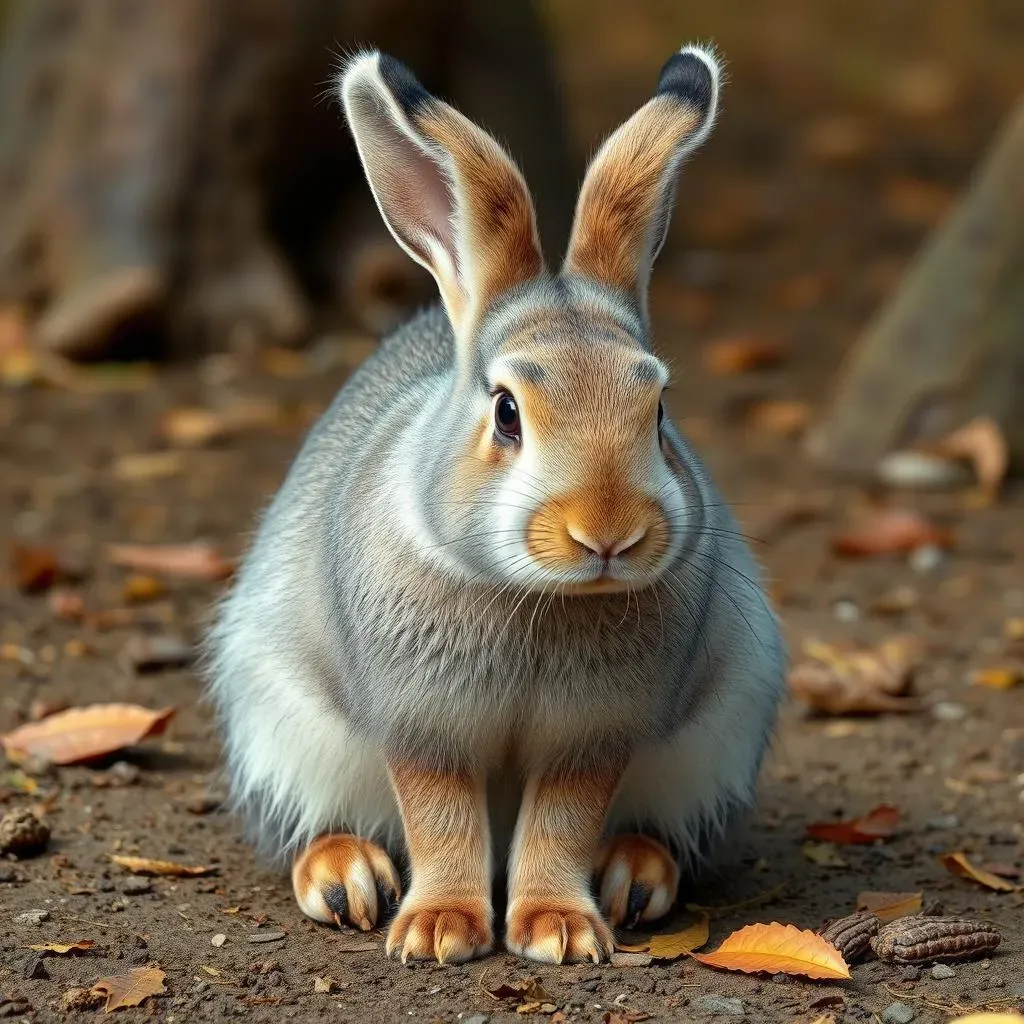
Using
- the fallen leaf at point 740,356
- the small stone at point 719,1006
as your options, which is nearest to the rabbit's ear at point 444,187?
the small stone at point 719,1006

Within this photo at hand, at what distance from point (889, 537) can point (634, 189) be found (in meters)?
3.84

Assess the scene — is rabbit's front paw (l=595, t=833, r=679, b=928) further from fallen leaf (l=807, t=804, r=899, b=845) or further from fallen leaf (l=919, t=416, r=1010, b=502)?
fallen leaf (l=919, t=416, r=1010, b=502)

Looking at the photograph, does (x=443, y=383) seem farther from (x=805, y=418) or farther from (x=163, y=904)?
(x=805, y=418)

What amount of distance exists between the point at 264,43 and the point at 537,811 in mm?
6420

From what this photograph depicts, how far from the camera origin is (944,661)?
654 cm

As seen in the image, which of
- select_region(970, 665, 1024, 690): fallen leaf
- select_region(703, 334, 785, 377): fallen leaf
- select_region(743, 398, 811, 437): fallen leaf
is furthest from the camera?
select_region(703, 334, 785, 377): fallen leaf

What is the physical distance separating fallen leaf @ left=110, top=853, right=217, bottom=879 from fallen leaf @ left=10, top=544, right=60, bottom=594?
8.13 feet

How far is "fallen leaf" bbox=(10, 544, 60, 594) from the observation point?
6.84 meters

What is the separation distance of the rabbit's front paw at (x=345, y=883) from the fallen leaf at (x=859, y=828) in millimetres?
1283

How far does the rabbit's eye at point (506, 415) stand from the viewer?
145 inches

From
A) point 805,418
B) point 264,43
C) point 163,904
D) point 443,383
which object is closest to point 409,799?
point 163,904

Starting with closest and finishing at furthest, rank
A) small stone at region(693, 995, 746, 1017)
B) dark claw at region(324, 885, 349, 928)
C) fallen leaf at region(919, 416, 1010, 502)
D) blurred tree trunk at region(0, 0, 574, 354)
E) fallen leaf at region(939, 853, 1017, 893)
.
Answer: small stone at region(693, 995, 746, 1017) < dark claw at region(324, 885, 349, 928) < fallen leaf at region(939, 853, 1017, 893) < fallen leaf at region(919, 416, 1010, 502) < blurred tree trunk at region(0, 0, 574, 354)

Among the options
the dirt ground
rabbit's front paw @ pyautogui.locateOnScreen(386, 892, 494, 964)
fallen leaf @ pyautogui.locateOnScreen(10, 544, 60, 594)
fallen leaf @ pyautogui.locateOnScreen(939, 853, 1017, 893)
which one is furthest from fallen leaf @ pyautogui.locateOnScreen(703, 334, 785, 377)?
rabbit's front paw @ pyautogui.locateOnScreen(386, 892, 494, 964)

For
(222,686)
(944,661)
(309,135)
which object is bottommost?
(944,661)
